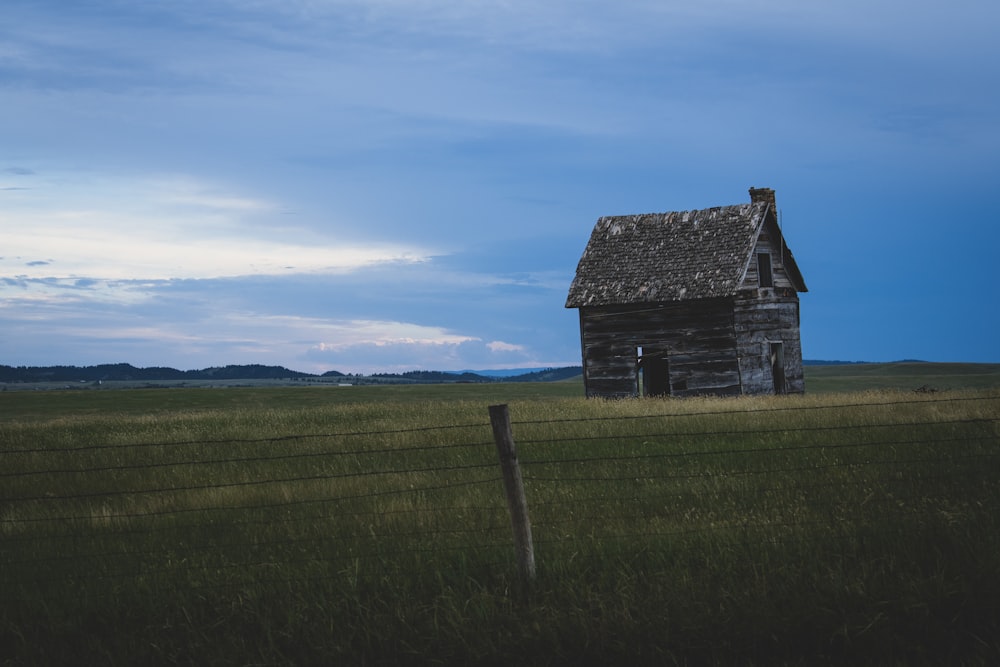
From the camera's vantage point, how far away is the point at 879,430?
47.6 feet

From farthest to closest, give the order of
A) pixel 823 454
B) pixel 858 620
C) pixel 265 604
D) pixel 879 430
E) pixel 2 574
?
1. pixel 879 430
2. pixel 823 454
3. pixel 2 574
4. pixel 265 604
5. pixel 858 620

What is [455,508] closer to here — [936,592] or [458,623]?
[458,623]

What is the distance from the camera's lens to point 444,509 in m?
9.09

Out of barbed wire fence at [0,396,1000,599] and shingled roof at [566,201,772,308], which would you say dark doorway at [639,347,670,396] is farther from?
barbed wire fence at [0,396,1000,599]

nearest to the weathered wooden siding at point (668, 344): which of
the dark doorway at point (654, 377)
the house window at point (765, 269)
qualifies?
the dark doorway at point (654, 377)

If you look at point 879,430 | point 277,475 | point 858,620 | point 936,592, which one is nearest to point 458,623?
point 858,620

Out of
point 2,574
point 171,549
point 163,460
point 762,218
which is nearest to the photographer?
point 2,574

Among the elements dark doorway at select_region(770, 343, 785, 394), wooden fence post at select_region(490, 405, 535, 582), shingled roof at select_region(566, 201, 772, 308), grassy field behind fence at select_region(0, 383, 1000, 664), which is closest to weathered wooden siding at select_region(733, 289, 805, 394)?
dark doorway at select_region(770, 343, 785, 394)

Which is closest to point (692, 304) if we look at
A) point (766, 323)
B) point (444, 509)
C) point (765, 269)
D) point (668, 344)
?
point (668, 344)

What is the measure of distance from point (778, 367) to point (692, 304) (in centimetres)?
430

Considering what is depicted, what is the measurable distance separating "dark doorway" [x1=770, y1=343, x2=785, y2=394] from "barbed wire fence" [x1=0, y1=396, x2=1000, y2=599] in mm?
16613

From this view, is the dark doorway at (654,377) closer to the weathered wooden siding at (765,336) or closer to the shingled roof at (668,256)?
the shingled roof at (668,256)

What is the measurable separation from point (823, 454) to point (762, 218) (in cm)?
1974

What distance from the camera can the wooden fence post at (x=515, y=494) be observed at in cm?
659
